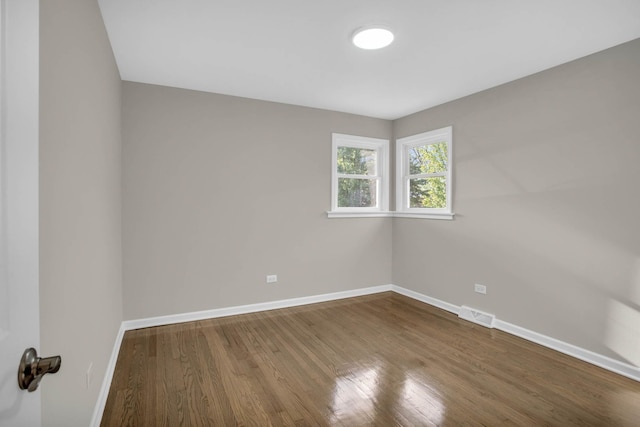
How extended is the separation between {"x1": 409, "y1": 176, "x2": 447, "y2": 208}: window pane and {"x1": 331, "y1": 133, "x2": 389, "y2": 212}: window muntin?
40cm

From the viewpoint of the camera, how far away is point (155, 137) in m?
3.47

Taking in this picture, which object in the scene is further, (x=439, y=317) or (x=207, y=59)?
(x=439, y=317)

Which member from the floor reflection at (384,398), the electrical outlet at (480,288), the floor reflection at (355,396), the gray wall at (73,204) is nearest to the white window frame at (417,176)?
the electrical outlet at (480,288)

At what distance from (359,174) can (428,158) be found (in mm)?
983

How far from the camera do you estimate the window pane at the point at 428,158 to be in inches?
170

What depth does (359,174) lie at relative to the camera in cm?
484

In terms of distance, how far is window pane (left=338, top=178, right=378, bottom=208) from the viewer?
469 cm

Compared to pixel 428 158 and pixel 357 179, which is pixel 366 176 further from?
pixel 428 158

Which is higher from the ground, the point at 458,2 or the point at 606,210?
the point at 458,2

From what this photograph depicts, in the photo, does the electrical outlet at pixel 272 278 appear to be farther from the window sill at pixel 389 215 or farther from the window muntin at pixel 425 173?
the window muntin at pixel 425 173

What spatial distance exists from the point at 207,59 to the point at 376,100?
2.05 meters

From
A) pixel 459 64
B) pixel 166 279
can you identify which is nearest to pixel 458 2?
pixel 459 64

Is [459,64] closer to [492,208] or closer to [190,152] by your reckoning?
[492,208]

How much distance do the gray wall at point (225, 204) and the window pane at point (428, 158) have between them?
87cm
